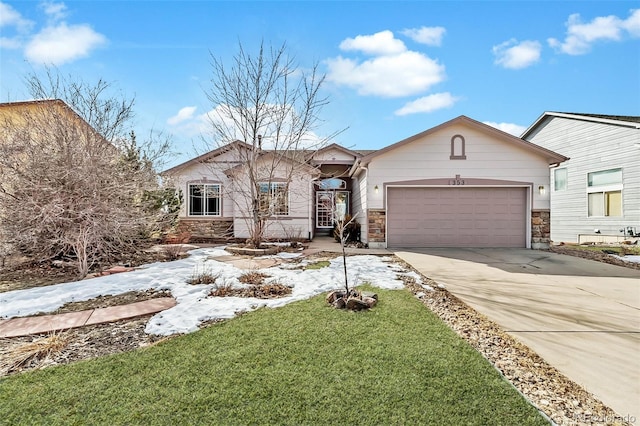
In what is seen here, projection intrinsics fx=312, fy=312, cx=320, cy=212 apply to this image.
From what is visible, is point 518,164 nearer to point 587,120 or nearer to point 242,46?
point 587,120

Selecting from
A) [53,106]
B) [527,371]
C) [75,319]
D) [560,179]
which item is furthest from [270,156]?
[560,179]

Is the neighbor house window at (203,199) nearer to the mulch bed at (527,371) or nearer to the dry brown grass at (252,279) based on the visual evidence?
the dry brown grass at (252,279)

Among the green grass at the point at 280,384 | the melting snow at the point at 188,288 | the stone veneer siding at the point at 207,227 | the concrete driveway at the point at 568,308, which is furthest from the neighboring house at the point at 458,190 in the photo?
the green grass at the point at 280,384

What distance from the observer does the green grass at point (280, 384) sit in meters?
2.14

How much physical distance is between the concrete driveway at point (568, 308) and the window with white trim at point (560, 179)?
8.92 meters

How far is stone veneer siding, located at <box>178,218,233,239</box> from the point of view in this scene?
14.2 meters

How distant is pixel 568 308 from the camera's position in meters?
4.47

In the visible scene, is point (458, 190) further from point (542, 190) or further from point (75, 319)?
point (75, 319)

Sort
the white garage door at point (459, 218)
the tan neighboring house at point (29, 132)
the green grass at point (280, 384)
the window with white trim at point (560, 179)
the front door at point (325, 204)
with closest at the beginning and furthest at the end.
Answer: the green grass at point (280, 384)
the tan neighboring house at point (29, 132)
the white garage door at point (459, 218)
the window with white trim at point (560, 179)
the front door at point (325, 204)

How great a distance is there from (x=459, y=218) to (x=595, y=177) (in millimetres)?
8042

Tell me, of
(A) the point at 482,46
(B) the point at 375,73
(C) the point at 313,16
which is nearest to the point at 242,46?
(C) the point at 313,16

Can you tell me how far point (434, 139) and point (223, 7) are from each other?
7.96 metres

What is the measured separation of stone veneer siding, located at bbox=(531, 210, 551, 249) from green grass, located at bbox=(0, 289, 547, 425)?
9.60 metres

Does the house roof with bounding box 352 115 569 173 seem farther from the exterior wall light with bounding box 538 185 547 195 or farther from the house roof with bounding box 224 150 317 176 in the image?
the house roof with bounding box 224 150 317 176
